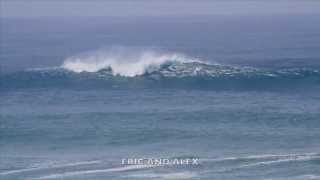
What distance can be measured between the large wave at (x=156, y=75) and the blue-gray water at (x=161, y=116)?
0.08 m

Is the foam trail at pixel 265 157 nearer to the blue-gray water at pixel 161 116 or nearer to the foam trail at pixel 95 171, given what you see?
the blue-gray water at pixel 161 116

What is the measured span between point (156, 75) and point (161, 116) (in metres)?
17.7

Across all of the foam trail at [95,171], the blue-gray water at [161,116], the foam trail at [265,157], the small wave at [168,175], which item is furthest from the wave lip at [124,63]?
the small wave at [168,175]

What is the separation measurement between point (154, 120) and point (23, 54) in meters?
54.6

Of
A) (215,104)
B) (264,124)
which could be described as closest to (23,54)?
(215,104)

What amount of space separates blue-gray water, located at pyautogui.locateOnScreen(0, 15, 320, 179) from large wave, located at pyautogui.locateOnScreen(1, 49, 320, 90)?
0.08m

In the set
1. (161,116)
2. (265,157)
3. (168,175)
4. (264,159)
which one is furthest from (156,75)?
(168,175)

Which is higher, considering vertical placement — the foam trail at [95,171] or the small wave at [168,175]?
the foam trail at [95,171]

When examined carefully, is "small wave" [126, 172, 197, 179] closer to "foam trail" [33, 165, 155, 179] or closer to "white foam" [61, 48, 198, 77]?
"foam trail" [33, 165, 155, 179]

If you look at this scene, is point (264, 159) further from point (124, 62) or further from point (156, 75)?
point (124, 62)

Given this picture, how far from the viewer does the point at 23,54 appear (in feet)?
404

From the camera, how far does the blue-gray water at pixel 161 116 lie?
2270 inches

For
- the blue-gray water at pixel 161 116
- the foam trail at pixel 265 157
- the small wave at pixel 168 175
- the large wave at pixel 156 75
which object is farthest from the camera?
the large wave at pixel 156 75

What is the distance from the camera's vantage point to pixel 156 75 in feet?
294
